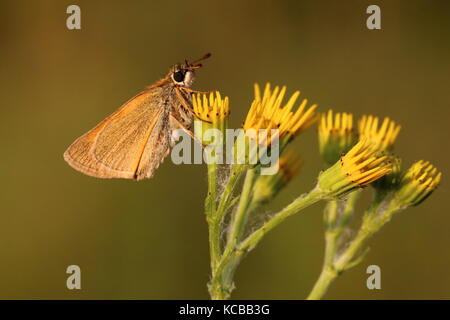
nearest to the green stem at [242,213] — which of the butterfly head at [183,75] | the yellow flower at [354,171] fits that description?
the yellow flower at [354,171]

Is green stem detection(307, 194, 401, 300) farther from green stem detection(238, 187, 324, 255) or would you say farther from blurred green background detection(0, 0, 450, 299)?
blurred green background detection(0, 0, 450, 299)

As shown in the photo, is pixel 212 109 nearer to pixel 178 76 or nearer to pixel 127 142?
pixel 178 76

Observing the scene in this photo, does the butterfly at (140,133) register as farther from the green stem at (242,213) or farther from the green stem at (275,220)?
the green stem at (275,220)

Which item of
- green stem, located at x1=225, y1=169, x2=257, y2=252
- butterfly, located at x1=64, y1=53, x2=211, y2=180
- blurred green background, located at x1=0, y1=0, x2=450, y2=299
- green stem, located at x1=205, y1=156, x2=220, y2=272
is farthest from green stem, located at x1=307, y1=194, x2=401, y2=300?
blurred green background, located at x1=0, y1=0, x2=450, y2=299
